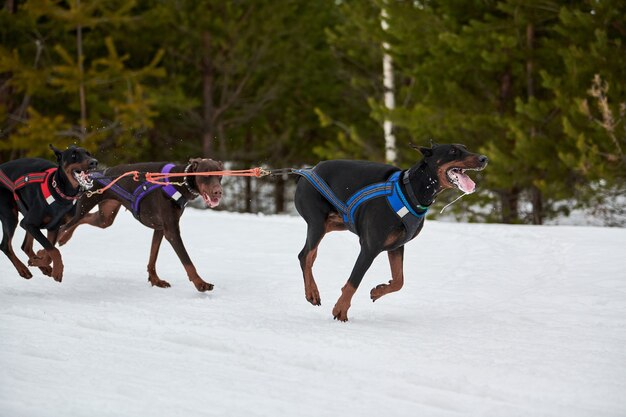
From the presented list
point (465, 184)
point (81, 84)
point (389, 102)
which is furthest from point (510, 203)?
point (465, 184)

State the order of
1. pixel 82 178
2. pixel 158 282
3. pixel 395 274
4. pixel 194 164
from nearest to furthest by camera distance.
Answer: pixel 395 274, pixel 194 164, pixel 82 178, pixel 158 282

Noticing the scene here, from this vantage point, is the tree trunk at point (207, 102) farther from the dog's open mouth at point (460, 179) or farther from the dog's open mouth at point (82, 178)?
the dog's open mouth at point (460, 179)

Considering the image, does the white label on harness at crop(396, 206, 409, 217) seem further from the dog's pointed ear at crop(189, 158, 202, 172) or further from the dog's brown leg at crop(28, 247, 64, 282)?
the dog's brown leg at crop(28, 247, 64, 282)

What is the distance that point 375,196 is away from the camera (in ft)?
19.7

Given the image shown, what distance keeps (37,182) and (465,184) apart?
13.0ft

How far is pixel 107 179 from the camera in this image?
780 cm

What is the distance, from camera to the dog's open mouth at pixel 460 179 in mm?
5477

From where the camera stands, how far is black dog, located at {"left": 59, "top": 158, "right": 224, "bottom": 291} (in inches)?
271

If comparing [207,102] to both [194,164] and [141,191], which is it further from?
[194,164]

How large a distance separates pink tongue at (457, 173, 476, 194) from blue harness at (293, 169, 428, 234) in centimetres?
38

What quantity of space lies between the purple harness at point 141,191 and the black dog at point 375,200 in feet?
3.88

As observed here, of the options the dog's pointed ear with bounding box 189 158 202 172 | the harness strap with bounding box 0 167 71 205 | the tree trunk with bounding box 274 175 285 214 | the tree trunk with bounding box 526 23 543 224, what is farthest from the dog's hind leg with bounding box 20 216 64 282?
the tree trunk with bounding box 274 175 285 214

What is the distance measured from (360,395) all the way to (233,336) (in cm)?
147

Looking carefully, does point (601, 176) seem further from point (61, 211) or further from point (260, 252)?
point (61, 211)
